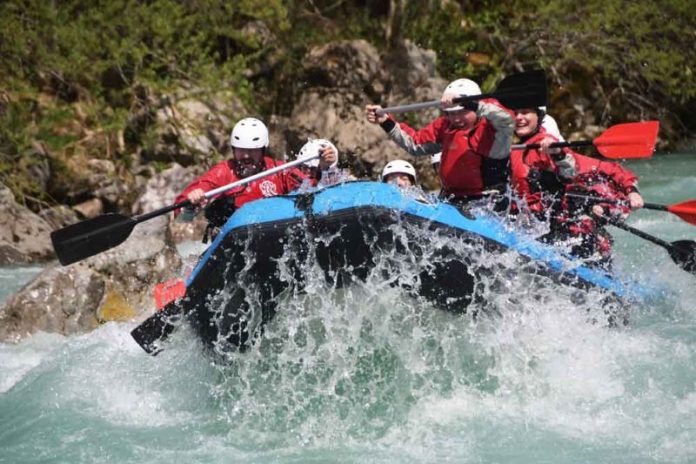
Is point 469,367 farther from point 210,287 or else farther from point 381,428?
point 210,287

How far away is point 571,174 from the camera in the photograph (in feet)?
19.4

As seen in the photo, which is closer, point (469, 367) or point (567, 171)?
point (469, 367)

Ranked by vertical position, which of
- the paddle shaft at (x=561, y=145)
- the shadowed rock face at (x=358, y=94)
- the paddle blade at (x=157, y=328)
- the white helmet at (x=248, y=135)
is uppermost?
the white helmet at (x=248, y=135)

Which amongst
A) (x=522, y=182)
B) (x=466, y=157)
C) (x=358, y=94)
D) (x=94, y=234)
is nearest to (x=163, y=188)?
(x=358, y=94)

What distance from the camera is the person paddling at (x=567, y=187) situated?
5.77m

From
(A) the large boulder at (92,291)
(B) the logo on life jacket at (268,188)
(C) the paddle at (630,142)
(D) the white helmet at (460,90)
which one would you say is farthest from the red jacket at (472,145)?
(A) the large boulder at (92,291)

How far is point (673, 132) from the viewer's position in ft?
47.6

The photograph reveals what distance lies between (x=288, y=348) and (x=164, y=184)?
19.7 feet

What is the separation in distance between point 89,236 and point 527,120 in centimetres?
285

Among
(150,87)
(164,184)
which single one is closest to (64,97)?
(150,87)

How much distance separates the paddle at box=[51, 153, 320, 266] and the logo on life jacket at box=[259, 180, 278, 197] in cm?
48

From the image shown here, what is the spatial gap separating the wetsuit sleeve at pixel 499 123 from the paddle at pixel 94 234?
108 cm

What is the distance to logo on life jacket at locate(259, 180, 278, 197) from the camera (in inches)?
235

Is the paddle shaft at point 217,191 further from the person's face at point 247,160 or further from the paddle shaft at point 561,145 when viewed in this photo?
the paddle shaft at point 561,145
